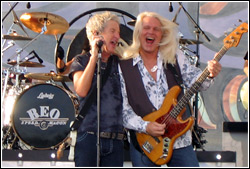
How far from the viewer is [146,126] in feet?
9.14

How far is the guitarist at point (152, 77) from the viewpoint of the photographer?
2.80m

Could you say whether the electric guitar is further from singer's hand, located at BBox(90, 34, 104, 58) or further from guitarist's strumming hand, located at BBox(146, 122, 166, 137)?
singer's hand, located at BBox(90, 34, 104, 58)

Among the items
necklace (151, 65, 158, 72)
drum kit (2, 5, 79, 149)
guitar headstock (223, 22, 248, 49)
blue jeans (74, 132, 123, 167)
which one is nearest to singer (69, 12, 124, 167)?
blue jeans (74, 132, 123, 167)

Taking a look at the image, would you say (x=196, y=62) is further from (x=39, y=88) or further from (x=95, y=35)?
(x=95, y=35)

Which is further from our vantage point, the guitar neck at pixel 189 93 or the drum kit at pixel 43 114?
the drum kit at pixel 43 114

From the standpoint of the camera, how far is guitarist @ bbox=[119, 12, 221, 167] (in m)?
2.80

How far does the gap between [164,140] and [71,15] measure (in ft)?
20.4

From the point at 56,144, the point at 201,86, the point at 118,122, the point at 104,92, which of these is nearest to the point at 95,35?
the point at 104,92

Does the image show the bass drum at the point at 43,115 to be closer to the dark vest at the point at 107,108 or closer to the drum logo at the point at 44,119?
the drum logo at the point at 44,119

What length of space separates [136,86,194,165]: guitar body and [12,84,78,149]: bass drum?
110 inches

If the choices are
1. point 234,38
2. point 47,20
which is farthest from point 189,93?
point 47,20

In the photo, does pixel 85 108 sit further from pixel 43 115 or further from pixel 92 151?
pixel 43 115

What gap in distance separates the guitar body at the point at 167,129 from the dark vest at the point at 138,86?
2.2 inches

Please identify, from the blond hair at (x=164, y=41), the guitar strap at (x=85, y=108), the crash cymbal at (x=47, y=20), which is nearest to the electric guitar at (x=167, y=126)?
the blond hair at (x=164, y=41)
